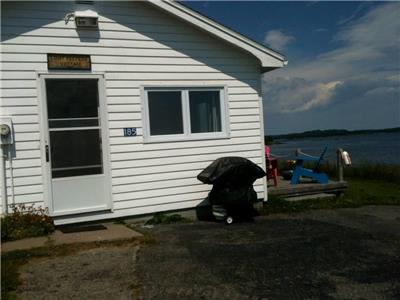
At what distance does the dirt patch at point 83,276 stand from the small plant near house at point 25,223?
53.4 inches

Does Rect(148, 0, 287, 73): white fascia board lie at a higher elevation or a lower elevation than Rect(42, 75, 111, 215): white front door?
higher

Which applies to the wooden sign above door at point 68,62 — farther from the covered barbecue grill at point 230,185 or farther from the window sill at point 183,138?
the covered barbecue grill at point 230,185

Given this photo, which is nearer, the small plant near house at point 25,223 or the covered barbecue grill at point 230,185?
the small plant near house at point 25,223

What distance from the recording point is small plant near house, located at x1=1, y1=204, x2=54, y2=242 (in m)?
7.21

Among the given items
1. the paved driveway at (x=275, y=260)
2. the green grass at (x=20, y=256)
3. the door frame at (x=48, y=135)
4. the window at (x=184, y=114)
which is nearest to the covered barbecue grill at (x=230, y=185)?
the paved driveway at (x=275, y=260)

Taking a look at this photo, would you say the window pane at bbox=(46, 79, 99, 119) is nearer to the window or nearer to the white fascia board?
the window

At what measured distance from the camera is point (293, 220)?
8984mm

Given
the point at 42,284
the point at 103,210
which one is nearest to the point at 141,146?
the point at 103,210

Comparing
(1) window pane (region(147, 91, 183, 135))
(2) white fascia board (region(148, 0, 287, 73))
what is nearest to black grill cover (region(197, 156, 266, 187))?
(1) window pane (region(147, 91, 183, 135))

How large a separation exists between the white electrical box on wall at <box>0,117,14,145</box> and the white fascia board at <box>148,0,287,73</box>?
3.28 meters

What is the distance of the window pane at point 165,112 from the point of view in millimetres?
8961

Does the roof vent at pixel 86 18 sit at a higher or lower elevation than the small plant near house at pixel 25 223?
higher

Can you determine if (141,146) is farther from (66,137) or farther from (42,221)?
(42,221)

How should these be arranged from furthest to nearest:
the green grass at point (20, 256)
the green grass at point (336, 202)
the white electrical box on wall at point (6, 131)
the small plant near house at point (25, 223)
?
the green grass at point (336, 202) → the white electrical box on wall at point (6, 131) → the small plant near house at point (25, 223) → the green grass at point (20, 256)
